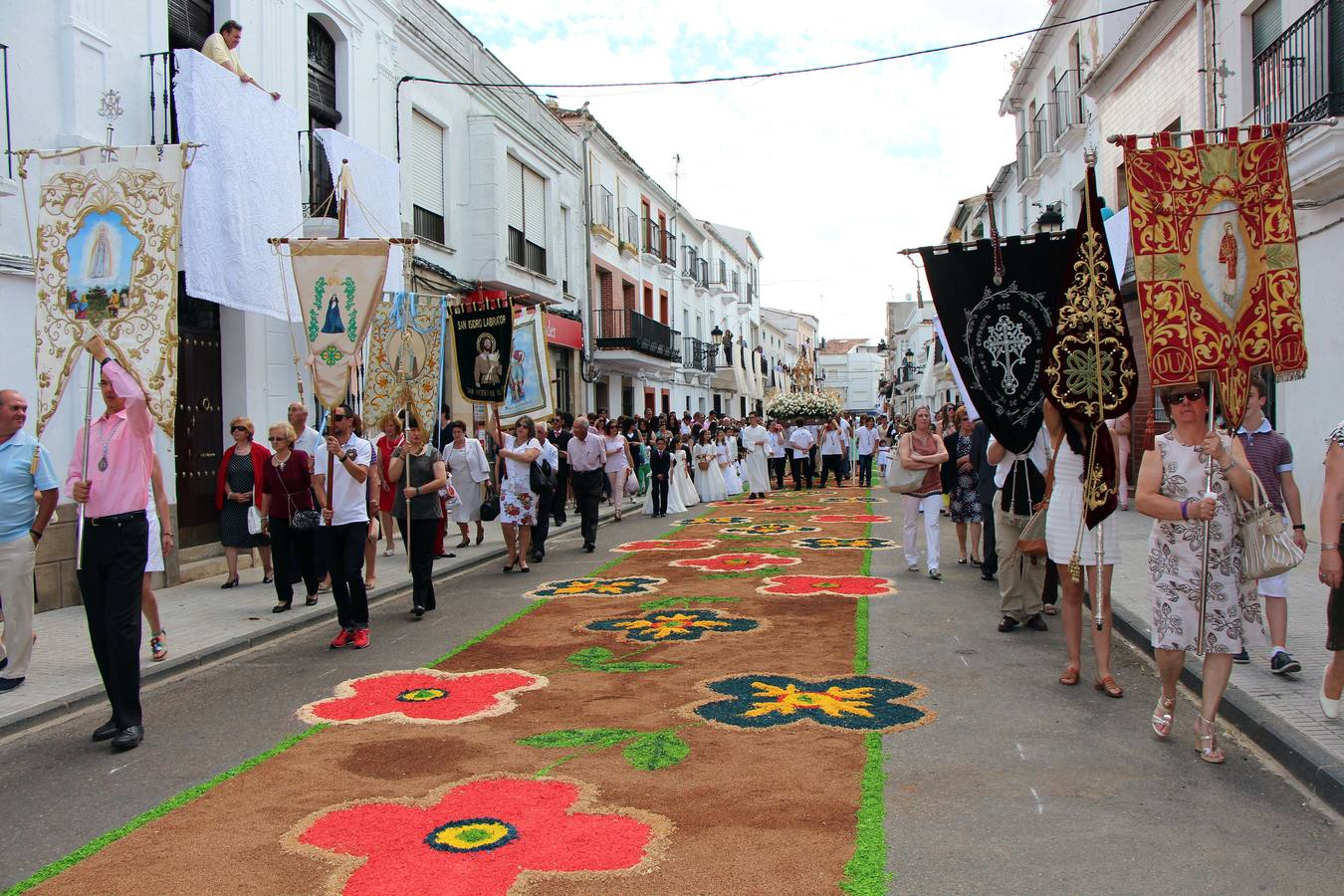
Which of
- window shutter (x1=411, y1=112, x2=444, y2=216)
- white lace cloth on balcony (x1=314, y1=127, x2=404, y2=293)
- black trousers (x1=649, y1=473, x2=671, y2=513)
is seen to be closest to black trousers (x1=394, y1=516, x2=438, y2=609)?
white lace cloth on balcony (x1=314, y1=127, x2=404, y2=293)

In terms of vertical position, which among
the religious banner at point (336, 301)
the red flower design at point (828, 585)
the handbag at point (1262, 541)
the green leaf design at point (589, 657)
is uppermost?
the religious banner at point (336, 301)

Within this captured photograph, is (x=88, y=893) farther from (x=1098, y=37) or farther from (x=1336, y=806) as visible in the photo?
(x=1098, y=37)

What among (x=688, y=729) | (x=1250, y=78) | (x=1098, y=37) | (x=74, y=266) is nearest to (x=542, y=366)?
(x=74, y=266)

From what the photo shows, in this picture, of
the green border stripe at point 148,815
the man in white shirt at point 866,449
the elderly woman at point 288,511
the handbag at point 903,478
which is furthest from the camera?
the man in white shirt at point 866,449

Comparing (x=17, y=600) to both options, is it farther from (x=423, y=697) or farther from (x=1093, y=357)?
(x=1093, y=357)

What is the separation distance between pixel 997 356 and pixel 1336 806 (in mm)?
3473

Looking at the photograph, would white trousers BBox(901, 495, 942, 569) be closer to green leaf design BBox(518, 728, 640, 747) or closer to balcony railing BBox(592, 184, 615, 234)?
green leaf design BBox(518, 728, 640, 747)

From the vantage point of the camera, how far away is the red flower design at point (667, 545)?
1344 centimetres

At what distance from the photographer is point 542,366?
13.0 meters

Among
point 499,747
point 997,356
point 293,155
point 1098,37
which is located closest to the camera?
point 499,747

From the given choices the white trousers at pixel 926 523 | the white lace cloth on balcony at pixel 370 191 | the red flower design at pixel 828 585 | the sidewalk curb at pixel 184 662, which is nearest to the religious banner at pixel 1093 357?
the red flower design at pixel 828 585

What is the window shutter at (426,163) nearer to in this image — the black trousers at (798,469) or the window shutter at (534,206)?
the window shutter at (534,206)

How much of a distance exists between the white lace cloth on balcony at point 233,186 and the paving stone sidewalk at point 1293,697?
9.28 metres

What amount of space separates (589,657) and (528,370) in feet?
21.2
